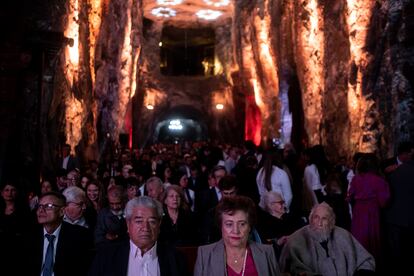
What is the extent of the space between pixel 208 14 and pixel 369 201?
29.3 metres

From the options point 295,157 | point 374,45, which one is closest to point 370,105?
point 374,45

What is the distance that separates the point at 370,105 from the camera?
14.4 metres

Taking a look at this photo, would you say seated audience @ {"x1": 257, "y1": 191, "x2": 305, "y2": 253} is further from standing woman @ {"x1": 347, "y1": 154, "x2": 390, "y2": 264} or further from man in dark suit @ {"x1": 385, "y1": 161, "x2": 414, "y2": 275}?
man in dark suit @ {"x1": 385, "y1": 161, "x2": 414, "y2": 275}

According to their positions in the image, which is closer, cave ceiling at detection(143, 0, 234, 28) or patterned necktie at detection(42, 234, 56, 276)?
patterned necktie at detection(42, 234, 56, 276)

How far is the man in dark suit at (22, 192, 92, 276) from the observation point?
4.08m

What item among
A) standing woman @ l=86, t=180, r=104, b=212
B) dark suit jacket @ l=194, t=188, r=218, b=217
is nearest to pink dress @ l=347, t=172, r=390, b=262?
dark suit jacket @ l=194, t=188, r=218, b=217

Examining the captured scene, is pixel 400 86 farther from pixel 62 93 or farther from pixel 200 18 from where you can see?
pixel 200 18

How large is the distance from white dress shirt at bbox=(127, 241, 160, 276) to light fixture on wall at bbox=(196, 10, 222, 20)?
31839 millimetres

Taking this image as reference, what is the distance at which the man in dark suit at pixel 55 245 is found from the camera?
4.08 m

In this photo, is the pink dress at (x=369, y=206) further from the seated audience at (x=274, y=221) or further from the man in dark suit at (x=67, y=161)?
the man in dark suit at (x=67, y=161)

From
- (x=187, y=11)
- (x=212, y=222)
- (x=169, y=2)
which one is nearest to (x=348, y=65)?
(x=212, y=222)

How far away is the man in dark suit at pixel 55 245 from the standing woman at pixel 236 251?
1.05m

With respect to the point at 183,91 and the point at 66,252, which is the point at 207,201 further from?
the point at 183,91

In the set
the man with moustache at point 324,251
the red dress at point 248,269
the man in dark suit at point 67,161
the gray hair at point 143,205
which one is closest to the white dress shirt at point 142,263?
the gray hair at point 143,205
